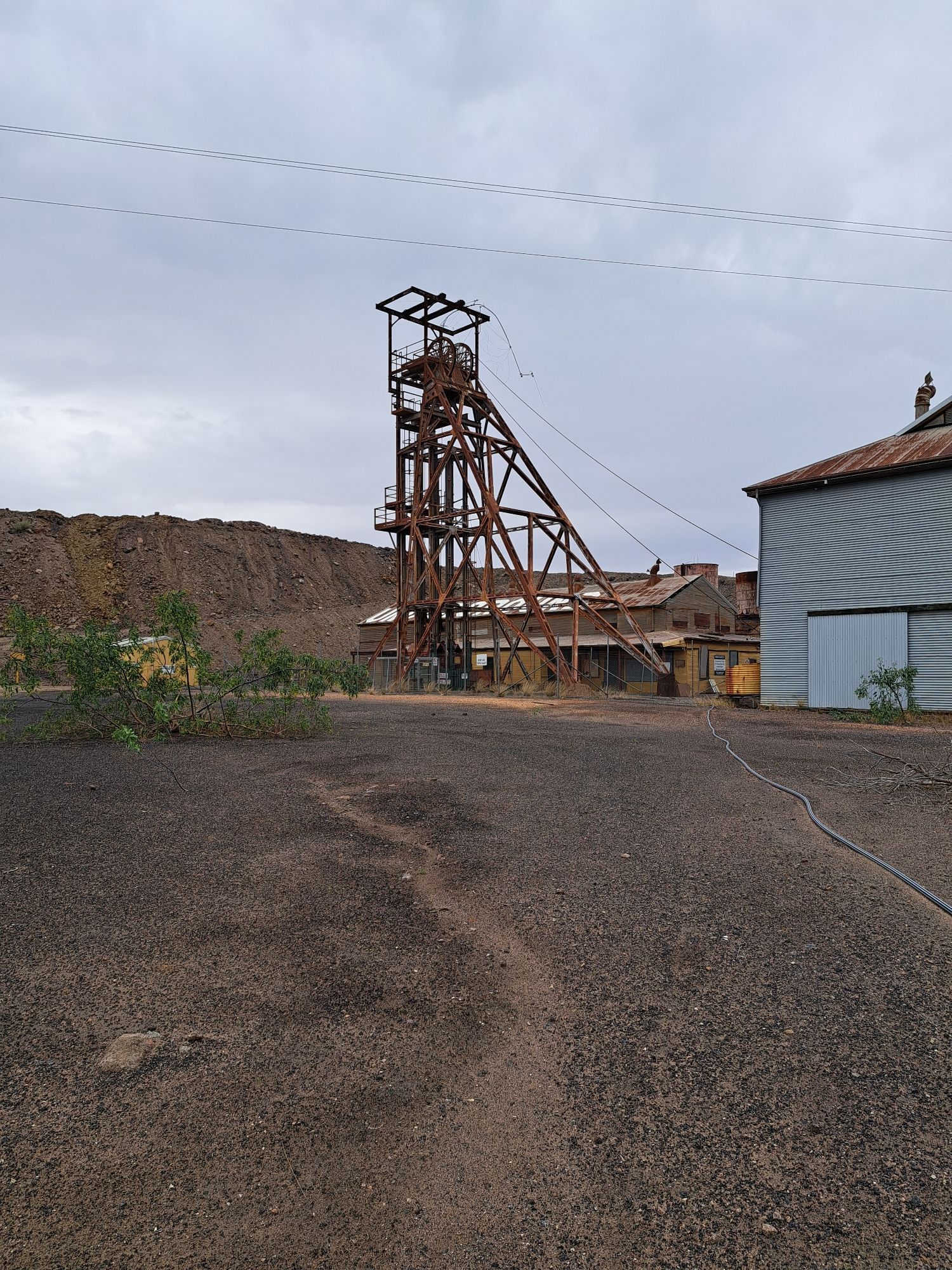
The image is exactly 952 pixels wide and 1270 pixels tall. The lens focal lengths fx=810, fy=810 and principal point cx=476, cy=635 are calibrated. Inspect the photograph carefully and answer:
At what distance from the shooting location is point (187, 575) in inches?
2409

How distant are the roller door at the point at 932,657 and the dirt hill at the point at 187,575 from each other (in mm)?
39142

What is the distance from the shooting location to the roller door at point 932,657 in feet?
62.5

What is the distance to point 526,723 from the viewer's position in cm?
1712

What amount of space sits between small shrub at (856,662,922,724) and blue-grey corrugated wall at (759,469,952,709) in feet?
2.43

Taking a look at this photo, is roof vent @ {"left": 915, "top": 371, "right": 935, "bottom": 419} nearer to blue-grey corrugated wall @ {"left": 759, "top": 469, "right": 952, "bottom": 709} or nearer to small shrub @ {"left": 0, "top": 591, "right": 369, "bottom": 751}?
blue-grey corrugated wall @ {"left": 759, "top": 469, "right": 952, "bottom": 709}

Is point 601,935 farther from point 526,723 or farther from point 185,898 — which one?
point 526,723

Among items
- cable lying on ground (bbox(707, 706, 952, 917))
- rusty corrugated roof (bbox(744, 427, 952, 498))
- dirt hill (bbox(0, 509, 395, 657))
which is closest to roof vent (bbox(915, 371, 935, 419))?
rusty corrugated roof (bbox(744, 427, 952, 498))

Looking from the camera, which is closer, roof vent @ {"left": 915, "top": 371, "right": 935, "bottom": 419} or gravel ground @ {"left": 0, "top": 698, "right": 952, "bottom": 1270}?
gravel ground @ {"left": 0, "top": 698, "right": 952, "bottom": 1270}

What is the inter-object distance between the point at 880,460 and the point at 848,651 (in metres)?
4.88

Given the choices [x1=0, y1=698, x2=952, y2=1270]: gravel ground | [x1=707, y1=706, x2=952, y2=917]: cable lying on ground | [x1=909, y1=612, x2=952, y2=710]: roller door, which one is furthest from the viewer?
[x1=909, y1=612, x2=952, y2=710]: roller door

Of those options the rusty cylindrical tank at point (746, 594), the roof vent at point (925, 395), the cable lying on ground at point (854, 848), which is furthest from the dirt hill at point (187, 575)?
the cable lying on ground at point (854, 848)

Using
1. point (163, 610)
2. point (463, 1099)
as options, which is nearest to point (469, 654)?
point (163, 610)

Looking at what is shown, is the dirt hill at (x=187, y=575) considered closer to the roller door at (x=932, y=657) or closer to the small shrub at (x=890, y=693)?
the small shrub at (x=890, y=693)

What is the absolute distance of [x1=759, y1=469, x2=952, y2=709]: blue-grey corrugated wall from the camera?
19297 mm
